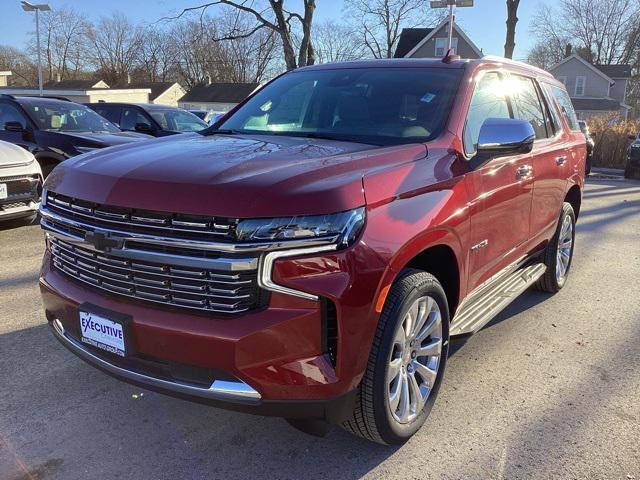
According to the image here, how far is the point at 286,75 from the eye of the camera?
4.36 metres

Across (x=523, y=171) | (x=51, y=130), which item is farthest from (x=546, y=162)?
(x=51, y=130)

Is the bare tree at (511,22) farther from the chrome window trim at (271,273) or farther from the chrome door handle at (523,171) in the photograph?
the chrome window trim at (271,273)

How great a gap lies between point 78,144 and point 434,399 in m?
6.91

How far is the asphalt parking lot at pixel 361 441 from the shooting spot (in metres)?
2.61

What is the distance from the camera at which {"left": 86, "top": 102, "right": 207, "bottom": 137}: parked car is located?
464 inches

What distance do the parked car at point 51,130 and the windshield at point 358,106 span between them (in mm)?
4764

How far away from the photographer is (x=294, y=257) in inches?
83.9

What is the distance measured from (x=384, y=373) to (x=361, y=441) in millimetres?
606

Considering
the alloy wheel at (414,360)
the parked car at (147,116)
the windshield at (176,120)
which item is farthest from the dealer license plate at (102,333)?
the windshield at (176,120)

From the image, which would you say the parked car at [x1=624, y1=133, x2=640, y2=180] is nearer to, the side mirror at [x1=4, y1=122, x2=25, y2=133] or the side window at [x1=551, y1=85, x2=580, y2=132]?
the side window at [x1=551, y1=85, x2=580, y2=132]

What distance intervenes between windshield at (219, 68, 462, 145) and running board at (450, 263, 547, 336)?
112cm

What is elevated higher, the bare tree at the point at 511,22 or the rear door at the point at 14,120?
the bare tree at the point at 511,22

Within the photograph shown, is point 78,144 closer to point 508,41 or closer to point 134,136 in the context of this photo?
point 134,136

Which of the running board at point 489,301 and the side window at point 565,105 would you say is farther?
the side window at point 565,105
